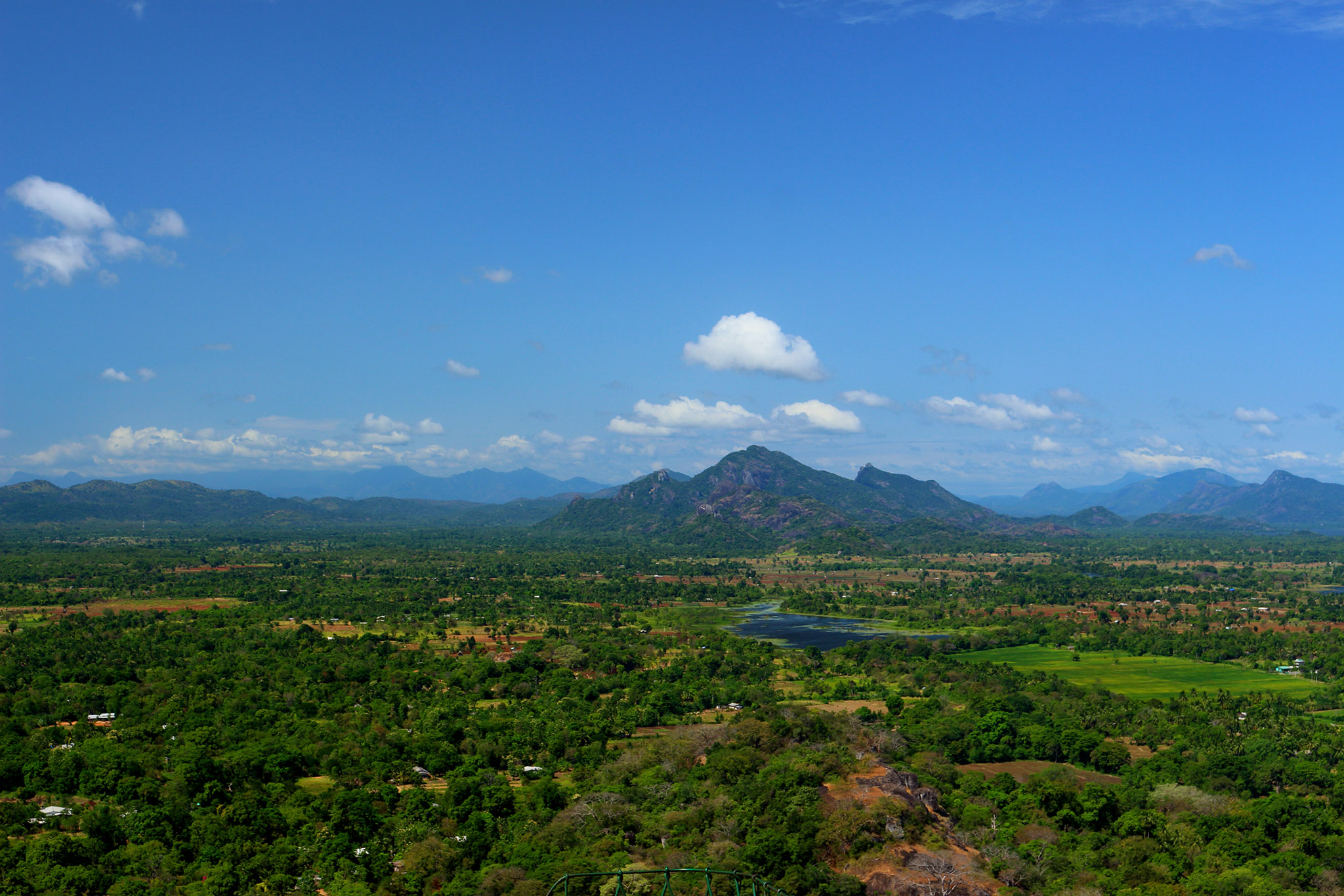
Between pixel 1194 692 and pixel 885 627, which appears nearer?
pixel 1194 692

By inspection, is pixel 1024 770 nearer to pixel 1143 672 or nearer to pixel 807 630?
pixel 1143 672

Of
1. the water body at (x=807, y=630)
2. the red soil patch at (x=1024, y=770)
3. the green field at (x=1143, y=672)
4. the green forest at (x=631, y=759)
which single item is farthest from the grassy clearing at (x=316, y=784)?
the green field at (x=1143, y=672)

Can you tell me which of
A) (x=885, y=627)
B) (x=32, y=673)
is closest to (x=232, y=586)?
(x=32, y=673)

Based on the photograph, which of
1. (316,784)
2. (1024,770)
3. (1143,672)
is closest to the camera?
(316,784)

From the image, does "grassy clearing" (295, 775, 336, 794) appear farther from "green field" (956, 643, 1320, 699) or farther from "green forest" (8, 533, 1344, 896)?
"green field" (956, 643, 1320, 699)

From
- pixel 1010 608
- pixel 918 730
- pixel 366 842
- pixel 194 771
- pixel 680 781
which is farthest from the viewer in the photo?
pixel 1010 608

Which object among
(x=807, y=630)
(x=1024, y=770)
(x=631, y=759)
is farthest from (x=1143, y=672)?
(x=631, y=759)

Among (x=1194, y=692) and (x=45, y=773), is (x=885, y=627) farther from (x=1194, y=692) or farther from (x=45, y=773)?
(x=45, y=773)
